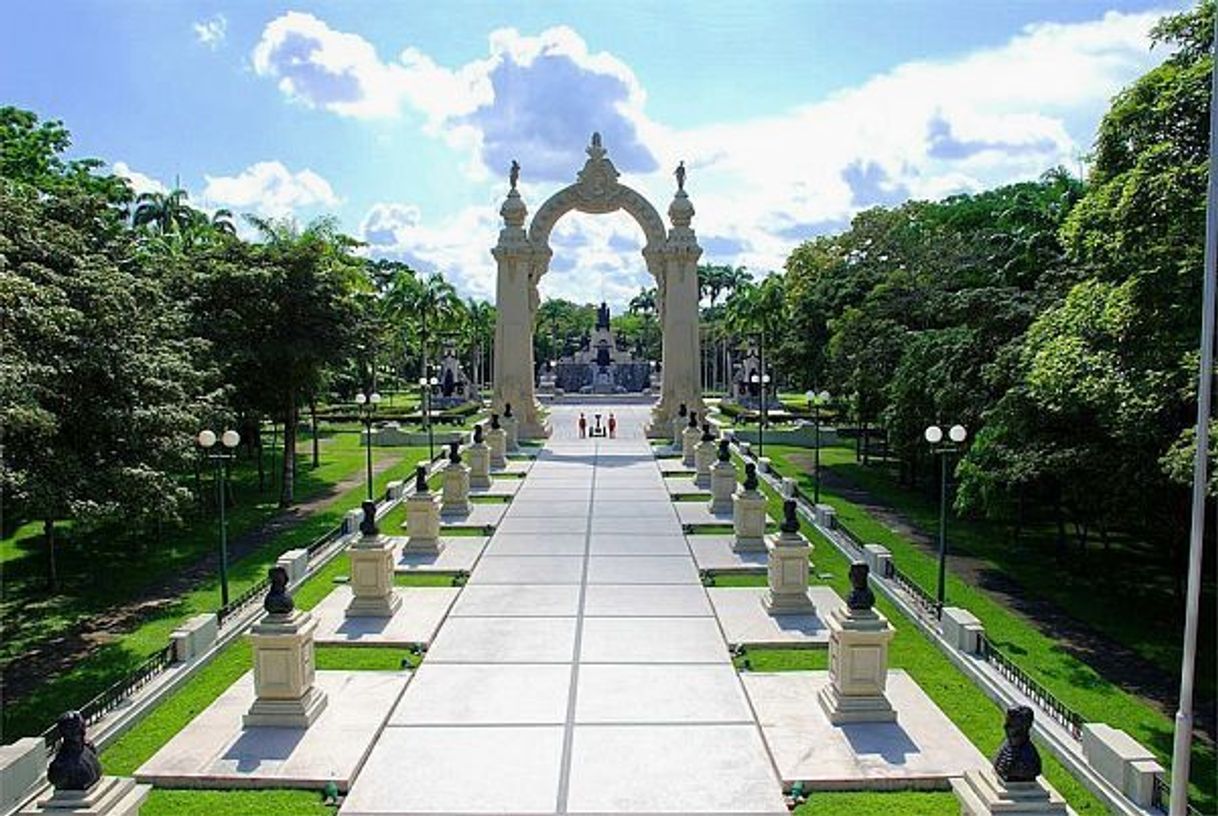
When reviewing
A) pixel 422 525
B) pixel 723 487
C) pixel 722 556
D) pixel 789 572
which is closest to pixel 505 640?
pixel 789 572

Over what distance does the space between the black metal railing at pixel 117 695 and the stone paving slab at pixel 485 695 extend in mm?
3657

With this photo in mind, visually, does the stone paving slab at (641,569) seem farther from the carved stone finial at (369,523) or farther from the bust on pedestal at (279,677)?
the bust on pedestal at (279,677)

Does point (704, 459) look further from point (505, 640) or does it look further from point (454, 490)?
point (505, 640)

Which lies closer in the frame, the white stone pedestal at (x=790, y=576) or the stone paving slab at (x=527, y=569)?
the white stone pedestal at (x=790, y=576)

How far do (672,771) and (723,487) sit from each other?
1611cm

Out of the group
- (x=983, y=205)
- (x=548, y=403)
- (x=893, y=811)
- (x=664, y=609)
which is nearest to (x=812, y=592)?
(x=664, y=609)

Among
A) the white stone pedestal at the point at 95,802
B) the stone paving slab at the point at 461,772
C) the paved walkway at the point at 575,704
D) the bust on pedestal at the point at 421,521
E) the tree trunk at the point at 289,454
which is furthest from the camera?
the tree trunk at the point at 289,454

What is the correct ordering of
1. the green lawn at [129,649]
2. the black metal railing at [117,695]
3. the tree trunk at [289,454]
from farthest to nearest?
the tree trunk at [289,454]
the green lawn at [129,649]
the black metal railing at [117,695]

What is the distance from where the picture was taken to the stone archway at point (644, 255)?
4272 cm

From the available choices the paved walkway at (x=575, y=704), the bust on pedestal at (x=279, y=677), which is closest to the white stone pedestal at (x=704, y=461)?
the paved walkway at (x=575, y=704)

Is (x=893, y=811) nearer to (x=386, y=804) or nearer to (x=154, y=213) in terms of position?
(x=386, y=804)

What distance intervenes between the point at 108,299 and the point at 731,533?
15.2 meters

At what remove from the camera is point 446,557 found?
2198 cm

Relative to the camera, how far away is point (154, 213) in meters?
47.8
